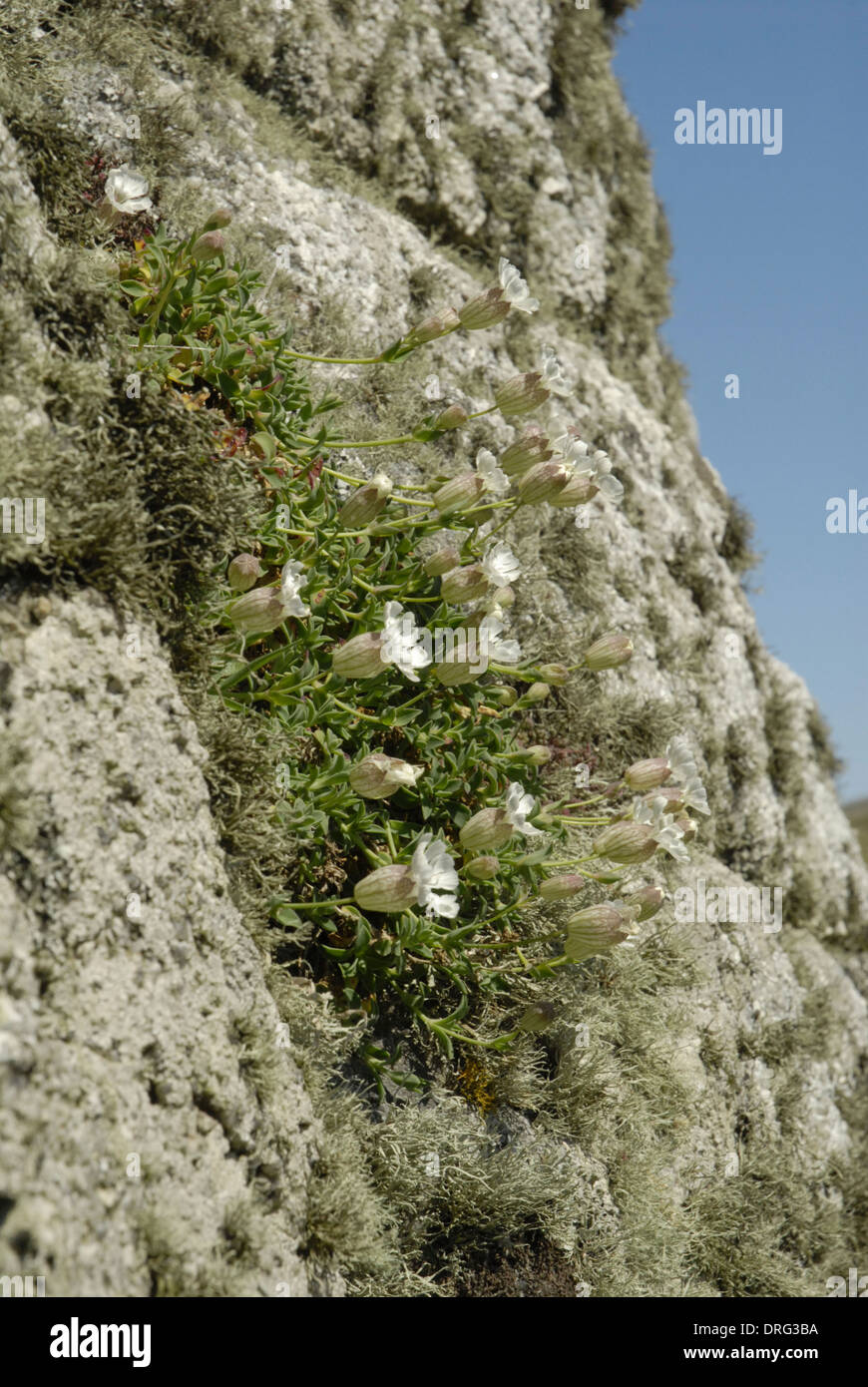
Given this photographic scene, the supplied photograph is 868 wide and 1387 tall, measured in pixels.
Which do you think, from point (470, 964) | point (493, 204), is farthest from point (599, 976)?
point (493, 204)

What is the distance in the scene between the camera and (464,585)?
10.7ft

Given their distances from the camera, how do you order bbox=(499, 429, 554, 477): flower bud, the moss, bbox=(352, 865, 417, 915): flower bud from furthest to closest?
the moss → bbox=(499, 429, 554, 477): flower bud → bbox=(352, 865, 417, 915): flower bud

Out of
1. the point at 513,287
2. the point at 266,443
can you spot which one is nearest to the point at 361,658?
the point at 266,443

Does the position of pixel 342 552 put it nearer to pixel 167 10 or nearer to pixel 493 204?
pixel 167 10

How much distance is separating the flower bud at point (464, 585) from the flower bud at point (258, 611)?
653mm

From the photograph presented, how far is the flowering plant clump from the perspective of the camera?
2.94 m

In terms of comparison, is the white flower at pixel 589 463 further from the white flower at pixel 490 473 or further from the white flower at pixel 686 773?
the white flower at pixel 686 773

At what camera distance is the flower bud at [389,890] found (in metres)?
2.69

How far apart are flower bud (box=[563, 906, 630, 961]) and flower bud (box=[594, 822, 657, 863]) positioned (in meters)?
0.24

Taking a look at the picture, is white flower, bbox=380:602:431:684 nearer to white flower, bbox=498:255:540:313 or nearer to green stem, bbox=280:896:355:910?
green stem, bbox=280:896:355:910

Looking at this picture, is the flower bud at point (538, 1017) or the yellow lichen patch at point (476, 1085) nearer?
the flower bud at point (538, 1017)

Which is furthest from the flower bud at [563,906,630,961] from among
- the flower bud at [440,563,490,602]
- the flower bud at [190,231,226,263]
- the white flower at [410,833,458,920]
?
the flower bud at [190,231,226,263]

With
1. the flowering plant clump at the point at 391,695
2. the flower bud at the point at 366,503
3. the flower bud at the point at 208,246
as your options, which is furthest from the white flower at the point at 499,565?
the flower bud at the point at 208,246

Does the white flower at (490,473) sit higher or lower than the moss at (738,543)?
lower
